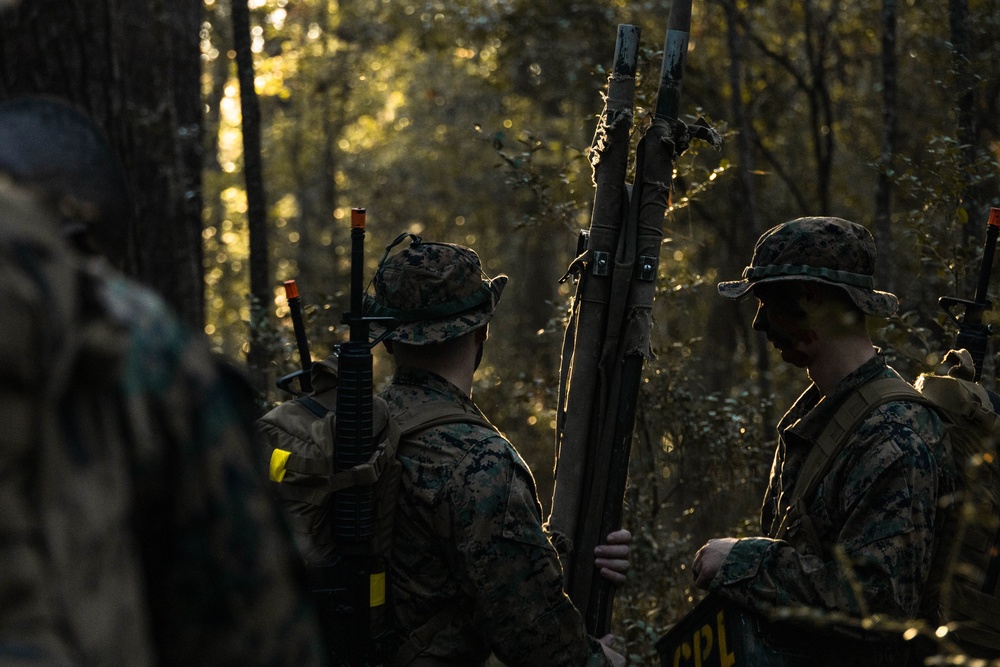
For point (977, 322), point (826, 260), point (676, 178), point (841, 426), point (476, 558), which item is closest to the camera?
point (476, 558)

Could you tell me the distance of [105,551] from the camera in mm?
1111

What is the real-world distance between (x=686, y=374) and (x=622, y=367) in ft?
8.14

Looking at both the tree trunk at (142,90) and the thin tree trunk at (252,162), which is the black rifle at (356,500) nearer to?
the tree trunk at (142,90)

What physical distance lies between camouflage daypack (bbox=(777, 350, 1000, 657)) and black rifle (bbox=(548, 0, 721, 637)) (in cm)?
66

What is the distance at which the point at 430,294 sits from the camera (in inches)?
125

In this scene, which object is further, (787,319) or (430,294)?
(787,319)

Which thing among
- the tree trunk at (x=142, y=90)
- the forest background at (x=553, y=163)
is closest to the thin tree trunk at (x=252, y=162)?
the forest background at (x=553, y=163)

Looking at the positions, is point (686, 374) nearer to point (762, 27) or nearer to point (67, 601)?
point (67, 601)

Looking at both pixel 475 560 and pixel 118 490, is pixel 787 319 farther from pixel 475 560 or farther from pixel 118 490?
pixel 118 490

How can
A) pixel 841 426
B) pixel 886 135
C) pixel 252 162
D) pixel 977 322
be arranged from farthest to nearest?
pixel 886 135
pixel 252 162
pixel 977 322
pixel 841 426

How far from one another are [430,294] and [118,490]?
2.08 m

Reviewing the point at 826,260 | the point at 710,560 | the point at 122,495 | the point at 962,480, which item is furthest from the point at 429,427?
the point at 122,495

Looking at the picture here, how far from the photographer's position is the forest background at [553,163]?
5.33 metres

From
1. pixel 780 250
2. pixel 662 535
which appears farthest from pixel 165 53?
pixel 780 250
